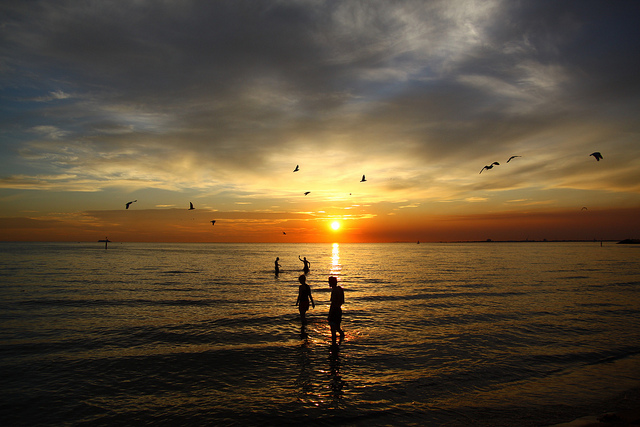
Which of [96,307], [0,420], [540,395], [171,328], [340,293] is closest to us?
[0,420]

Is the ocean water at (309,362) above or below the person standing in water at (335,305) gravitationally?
below

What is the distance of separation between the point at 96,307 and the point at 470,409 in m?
23.6

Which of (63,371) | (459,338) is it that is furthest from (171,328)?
(459,338)

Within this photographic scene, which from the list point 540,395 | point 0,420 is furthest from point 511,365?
point 0,420

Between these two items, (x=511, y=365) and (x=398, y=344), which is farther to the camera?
(x=398, y=344)

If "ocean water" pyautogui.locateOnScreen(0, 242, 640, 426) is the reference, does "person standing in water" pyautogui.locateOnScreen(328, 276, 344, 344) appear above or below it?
above

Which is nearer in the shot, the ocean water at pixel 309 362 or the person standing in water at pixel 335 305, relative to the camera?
the ocean water at pixel 309 362

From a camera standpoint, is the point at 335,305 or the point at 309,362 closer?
the point at 309,362

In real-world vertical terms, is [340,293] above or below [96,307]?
above

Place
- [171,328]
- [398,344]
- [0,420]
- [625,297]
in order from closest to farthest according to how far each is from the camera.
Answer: [0,420] → [398,344] → [171,328] → [625,297]

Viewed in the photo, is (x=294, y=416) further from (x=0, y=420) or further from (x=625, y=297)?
(x=625, y=297)

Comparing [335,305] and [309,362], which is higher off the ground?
[335,305]

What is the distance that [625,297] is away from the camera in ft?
88.0

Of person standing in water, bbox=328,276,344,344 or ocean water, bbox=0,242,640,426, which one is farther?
person standing in water, bbox=328,276,344,344
